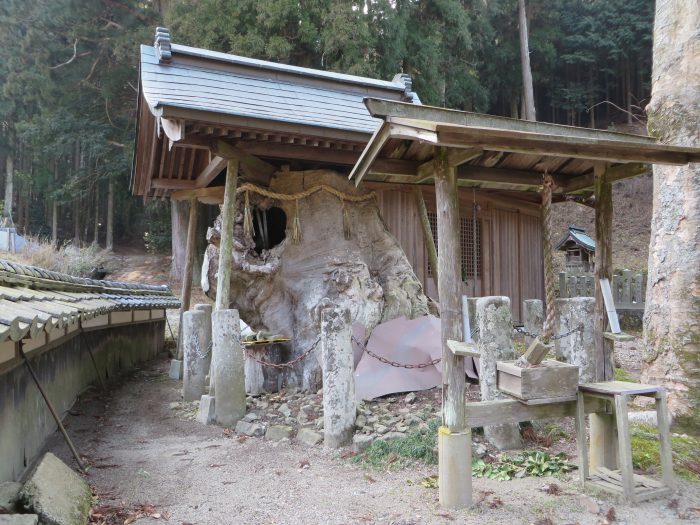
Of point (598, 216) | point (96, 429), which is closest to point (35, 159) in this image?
point (96, 429)

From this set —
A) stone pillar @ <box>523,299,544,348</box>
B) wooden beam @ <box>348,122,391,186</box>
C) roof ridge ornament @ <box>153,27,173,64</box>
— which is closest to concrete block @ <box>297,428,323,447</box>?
stone pillar @ <box>523,299,544,348</box>

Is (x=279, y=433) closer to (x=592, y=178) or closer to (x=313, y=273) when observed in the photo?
(x=313, y=273)

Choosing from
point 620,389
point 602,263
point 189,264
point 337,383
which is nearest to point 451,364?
point 620,389

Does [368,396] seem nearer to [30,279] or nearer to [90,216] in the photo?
[30,279]

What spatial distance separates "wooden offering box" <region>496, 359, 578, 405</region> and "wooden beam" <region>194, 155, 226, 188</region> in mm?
5139

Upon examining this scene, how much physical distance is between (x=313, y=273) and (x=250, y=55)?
967cm

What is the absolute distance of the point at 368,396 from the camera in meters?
5.98

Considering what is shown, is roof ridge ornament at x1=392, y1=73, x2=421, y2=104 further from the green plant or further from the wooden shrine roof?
the green plant

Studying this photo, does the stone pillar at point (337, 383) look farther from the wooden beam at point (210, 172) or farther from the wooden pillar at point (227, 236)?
the wooden beam at point (210, 172)

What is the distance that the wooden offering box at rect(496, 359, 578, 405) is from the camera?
3600 millimetres

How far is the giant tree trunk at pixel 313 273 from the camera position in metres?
7.20

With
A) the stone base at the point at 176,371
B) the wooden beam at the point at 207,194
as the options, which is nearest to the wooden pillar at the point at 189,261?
the wooden beam at the point at 207,194

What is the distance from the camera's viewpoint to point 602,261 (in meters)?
4.67

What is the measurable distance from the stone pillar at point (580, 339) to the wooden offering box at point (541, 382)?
4.73ft
